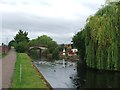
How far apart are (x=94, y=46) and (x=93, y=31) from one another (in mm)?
1931

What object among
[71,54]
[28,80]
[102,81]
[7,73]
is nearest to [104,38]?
[102,81]

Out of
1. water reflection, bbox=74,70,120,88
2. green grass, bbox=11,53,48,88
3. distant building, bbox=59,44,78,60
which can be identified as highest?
distant building, bbox=59,44,78,60

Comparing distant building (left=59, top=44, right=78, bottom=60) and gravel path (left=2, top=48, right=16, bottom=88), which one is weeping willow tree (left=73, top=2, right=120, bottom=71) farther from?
distant building (left=59, top=44, right=78, bottom=60)

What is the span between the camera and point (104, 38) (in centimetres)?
3828

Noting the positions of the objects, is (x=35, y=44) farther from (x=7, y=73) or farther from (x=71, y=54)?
(x=7, y=73)

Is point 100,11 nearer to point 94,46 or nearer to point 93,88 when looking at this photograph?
point 94,46

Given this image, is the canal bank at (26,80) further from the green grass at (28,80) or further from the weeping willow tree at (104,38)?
the weeping willow tree at (104,38)

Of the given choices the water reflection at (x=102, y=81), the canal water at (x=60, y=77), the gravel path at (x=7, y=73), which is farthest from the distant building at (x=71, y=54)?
the water reflection at (x=102, y=81)

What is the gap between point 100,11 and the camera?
43.0 metres

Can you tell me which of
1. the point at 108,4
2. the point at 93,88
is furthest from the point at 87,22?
the point at 93,88

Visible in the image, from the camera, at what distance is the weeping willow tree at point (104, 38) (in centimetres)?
3591

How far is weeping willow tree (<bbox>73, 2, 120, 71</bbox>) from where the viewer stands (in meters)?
35.9

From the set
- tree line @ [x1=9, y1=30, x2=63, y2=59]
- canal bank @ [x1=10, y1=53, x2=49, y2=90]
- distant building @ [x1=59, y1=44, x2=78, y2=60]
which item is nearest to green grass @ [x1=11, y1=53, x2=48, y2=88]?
canal bank @ [x1=10, y1=53, x2=49, y2=90]

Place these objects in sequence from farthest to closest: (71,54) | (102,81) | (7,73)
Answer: (71,54) < (102,81) < (7,73)
